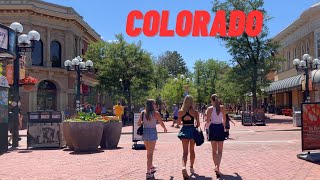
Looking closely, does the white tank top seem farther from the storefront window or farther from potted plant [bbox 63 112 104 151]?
the storefront window

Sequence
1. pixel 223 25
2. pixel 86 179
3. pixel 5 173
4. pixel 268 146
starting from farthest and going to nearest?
pixel 223 25
pixel 268 146
pixel 5 173
pixel 86 179

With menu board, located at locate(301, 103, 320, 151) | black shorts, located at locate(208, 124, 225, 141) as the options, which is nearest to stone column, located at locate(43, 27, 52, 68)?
menu board, located at locate(301, 103, 320, 151)

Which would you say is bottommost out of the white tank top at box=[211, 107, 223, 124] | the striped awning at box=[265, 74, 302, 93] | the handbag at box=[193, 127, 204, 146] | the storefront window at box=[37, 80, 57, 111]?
the handbag at box=[193, 127, 204, 146]

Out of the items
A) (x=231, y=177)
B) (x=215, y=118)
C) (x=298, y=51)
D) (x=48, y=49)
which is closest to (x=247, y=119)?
(x=215, y=118)

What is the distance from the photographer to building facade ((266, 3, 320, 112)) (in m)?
37.3

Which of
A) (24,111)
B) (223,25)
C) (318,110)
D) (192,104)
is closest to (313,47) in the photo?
(223,25)

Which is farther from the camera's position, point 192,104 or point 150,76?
point 150,76

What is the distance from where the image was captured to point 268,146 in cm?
1373

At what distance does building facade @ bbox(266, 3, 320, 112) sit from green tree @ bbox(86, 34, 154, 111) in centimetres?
1365

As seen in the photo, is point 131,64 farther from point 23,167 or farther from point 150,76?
point 23,167

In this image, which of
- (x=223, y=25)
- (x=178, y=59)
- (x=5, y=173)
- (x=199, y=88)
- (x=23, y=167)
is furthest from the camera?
(x=178, y=59)

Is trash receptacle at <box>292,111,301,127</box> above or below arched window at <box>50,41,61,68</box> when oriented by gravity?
below

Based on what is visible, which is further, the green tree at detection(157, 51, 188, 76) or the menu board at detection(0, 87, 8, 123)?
the green tree at detection(157, 51, 188, 76)

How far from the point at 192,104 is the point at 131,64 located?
3106cm
